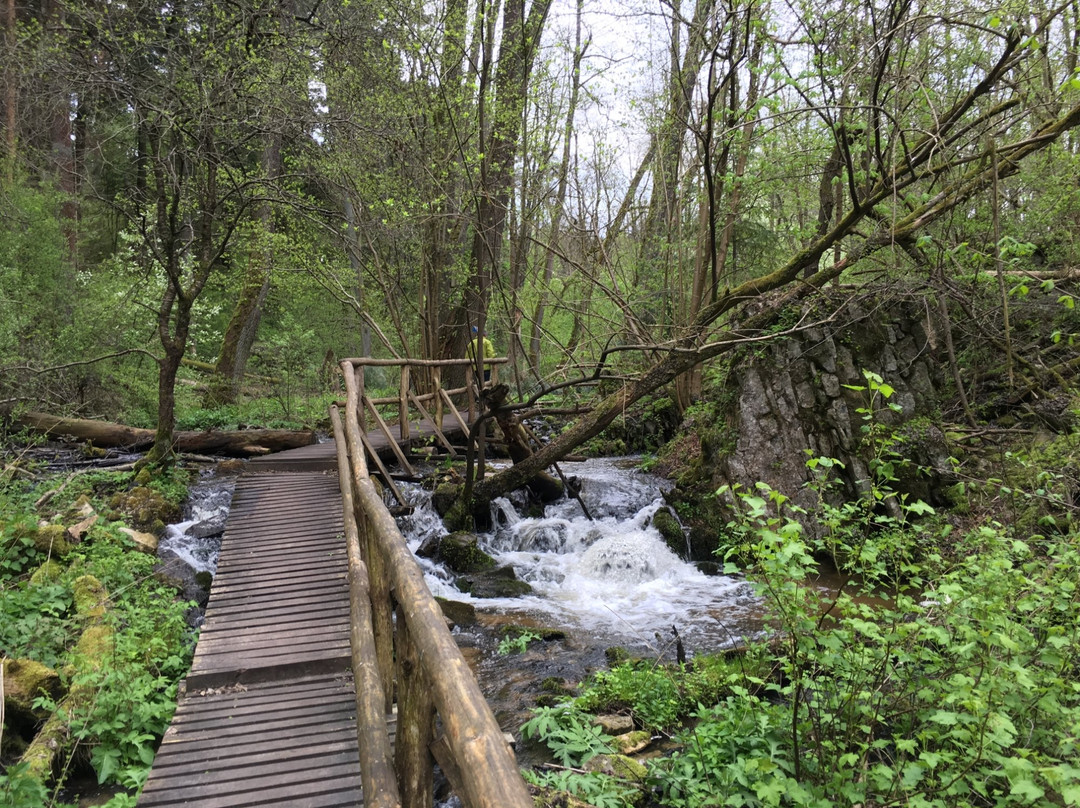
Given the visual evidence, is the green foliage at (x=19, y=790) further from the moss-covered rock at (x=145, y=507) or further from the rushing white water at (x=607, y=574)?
the moss-covered rock at (x=145, y=507)

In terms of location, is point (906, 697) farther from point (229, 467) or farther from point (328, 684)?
point (229, 467)

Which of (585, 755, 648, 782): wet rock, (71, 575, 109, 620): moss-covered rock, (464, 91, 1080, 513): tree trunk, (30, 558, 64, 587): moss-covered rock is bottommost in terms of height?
(585, 755, 648, 782): wet rock

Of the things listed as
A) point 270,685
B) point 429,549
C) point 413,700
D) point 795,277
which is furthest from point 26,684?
point 795,277

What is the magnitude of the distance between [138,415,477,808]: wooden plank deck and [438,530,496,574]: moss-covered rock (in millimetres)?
2138

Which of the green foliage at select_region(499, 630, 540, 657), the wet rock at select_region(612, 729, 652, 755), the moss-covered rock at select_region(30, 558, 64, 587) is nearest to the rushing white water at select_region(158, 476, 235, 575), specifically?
the moss-covered rock at select_region(30, 558, 64, 587)

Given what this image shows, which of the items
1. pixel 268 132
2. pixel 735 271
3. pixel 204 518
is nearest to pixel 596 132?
pixel 735 271

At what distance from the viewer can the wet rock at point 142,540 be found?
6.41 m

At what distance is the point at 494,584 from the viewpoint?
25.5ft

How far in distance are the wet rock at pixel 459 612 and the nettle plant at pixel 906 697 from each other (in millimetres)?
3408

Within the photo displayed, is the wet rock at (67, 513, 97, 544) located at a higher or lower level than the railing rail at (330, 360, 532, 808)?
lower

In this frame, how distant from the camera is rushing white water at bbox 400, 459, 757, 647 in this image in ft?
22.4

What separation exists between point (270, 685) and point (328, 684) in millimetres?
359

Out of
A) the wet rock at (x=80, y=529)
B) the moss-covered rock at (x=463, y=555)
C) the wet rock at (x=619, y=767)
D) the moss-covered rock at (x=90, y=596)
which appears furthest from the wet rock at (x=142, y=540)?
the wet rock at (x=619, y=767)

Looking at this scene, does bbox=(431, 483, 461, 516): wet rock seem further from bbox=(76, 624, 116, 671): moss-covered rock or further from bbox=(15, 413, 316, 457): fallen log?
bbox=(76, 624, 116, 671): moss-covered rock
